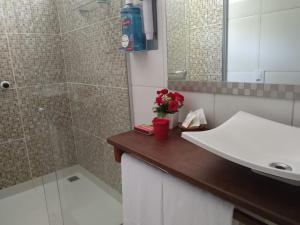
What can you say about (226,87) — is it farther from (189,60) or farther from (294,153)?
(294,153)

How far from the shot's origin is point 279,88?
2.96 feet

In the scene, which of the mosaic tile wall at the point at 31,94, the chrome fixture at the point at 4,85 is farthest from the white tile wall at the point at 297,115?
the chrome fixture at the point at 4,85

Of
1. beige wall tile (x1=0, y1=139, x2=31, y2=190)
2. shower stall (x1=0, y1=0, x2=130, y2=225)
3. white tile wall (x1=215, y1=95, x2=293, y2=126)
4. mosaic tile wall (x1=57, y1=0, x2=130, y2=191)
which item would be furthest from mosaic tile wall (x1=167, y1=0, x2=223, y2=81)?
beige wall tile (x1=0, y1=139, x2=31, y2=190)

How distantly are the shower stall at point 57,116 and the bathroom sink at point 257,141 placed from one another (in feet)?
3.11

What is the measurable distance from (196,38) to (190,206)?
0.77 m

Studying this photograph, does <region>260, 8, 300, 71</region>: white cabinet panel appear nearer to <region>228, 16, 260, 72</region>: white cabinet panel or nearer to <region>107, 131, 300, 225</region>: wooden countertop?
<region>228, 16, 260, 72</region>: white cabinet panel

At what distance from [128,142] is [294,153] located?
2.10 ft

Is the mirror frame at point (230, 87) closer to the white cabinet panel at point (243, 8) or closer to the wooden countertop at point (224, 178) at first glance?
the white cabinet panel at point (243, 8)

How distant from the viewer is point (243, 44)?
3.37ft

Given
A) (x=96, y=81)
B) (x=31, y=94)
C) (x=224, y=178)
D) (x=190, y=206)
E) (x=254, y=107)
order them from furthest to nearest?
(x=31, y=94) < (x=96, y=81) < (x=254, y=107) < (x=190, y=206) < (x=224, y=178)

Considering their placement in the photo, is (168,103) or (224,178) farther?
(168,103)

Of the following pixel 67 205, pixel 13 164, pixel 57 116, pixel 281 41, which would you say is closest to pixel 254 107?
pixel 281 41

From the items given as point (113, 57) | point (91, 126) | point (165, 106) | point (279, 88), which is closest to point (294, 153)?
point (279, 88)

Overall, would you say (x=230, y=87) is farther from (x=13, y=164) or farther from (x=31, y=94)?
(x=13, y=164)
